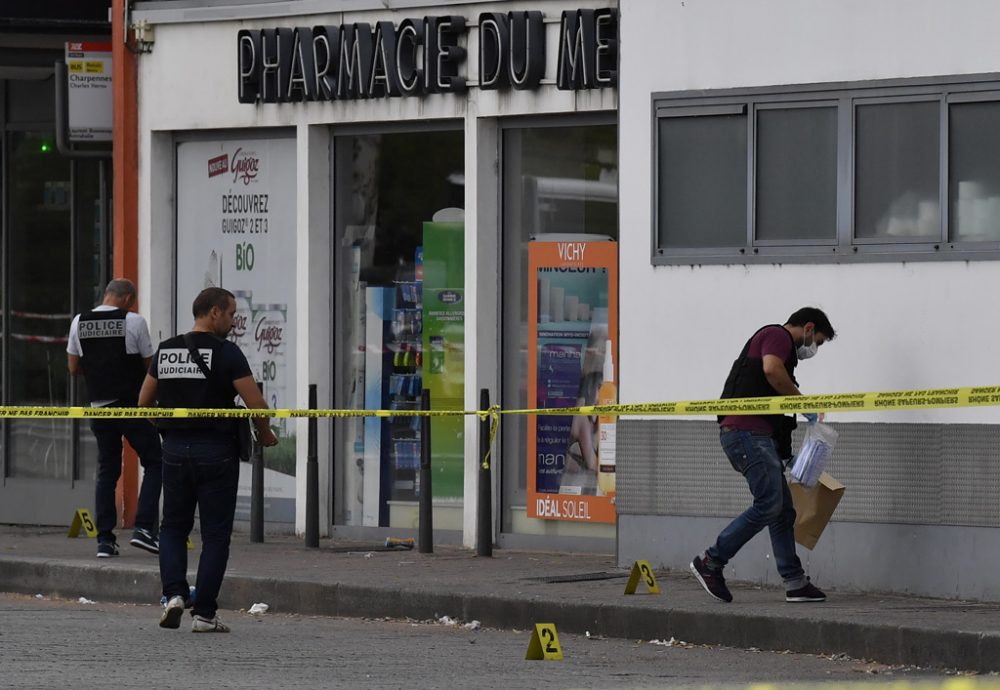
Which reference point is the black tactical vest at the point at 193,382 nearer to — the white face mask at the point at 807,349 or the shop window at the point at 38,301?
the white face mask at the point at 807,349

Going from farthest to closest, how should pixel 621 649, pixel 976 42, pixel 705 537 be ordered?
pixel 705 537 → pixel 976 42 → pixel 621 649

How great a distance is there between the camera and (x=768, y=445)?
1083 centimetres

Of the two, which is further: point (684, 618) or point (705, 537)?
point (705, 537)

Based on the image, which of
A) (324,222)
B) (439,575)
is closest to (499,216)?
(324,222)

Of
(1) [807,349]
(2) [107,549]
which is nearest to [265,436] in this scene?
(1) [807,349]

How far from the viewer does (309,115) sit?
14656 mm

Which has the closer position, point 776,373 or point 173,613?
point 173,613

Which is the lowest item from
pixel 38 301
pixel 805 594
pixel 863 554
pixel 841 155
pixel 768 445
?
pixel 805 594

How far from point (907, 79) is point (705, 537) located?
3012mm

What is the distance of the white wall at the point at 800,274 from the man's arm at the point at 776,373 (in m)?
1.10

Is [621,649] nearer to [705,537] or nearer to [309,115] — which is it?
[705,537]

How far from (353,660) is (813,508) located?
3.11 meters

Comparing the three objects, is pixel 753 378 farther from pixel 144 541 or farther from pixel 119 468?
pixel 119 468

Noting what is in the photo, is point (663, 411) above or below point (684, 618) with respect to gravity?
above
